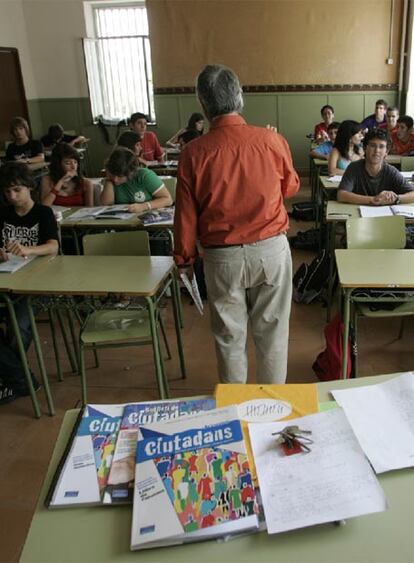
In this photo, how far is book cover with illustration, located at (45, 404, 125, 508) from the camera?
939 millimetres

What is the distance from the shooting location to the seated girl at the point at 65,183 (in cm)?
377

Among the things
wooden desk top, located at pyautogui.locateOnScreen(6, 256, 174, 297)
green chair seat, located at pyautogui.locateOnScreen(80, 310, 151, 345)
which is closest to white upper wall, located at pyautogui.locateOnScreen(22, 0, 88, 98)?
wooden desk top, located at pyautogui.locateOnScreen(6, 256, 174, 297)

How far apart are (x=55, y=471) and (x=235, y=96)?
1404 millimetres

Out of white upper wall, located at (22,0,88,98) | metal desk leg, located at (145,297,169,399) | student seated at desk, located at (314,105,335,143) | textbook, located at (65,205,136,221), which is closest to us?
metal desk leg, located at (145,297,169,399)

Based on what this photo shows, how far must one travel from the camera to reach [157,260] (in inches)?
99.0

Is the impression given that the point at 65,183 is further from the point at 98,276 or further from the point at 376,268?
the point at 376,268

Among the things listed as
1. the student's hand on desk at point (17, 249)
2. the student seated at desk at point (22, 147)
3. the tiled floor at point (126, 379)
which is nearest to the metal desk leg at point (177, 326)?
the tiled floor at point (126, 379)

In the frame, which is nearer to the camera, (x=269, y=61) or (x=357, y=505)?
(x=357, y=505)

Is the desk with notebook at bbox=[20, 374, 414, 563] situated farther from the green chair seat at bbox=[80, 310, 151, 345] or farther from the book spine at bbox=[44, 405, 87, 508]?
the green chair seat at bbox=[80, 310, 151, 345]

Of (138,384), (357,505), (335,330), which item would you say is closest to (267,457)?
(357,505)

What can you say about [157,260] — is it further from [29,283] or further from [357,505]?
[357,505]

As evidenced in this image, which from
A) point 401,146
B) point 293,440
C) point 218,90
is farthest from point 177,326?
point 401,146

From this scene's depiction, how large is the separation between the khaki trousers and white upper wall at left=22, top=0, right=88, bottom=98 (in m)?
7.70

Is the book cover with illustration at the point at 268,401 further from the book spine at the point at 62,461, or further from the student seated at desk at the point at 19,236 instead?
the student seated at desk at the point at 19,236
